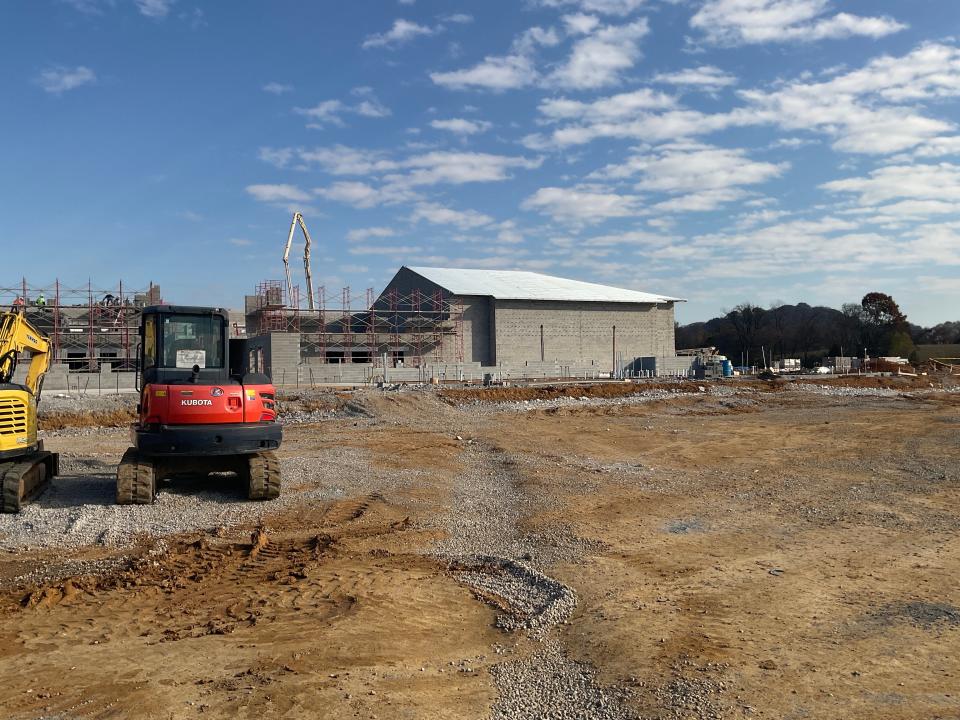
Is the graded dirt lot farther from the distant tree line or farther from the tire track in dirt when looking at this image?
the distant tree line

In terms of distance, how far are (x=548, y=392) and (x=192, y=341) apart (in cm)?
2556

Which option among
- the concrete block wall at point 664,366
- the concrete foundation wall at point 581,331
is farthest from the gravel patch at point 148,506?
the concrete block wall at point 664,366

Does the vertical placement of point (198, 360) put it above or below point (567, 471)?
above

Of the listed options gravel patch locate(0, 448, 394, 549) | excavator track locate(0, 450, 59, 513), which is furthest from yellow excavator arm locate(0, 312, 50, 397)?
gravel patch locate(0, 448, 394, 549)

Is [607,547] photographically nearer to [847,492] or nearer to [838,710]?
[838,710]

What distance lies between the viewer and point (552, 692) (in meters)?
5.23

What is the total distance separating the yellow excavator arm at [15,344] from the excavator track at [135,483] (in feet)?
7.20

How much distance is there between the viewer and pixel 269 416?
11.5 meters

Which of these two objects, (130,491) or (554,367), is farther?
(554,367)

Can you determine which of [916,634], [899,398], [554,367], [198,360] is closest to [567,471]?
[198,360]

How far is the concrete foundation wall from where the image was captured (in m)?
54.5

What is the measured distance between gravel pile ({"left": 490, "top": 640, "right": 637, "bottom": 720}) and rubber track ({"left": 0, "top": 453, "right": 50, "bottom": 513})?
8.19 meters

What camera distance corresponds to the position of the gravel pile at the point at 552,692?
16.1 ft

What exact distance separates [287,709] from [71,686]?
1.70 metres
